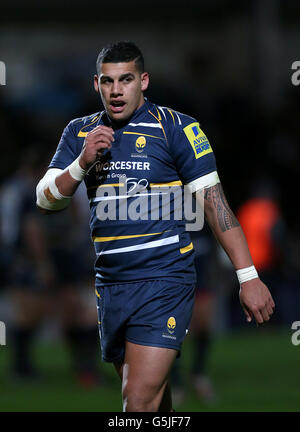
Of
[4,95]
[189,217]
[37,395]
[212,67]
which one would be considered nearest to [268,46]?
[212,67]

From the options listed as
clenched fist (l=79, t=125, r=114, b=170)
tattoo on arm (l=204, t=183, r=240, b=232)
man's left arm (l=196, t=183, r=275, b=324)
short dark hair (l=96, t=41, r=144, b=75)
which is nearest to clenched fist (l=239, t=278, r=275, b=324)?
man's left arm (l=196, t=183, r=275, b=324)

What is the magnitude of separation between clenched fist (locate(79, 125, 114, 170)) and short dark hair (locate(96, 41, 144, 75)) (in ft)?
1.25

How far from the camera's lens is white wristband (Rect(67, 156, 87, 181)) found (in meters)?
4.20

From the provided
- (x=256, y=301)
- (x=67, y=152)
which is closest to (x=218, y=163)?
(x=67, y=152)

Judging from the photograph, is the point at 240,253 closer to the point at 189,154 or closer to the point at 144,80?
the point at 189,154

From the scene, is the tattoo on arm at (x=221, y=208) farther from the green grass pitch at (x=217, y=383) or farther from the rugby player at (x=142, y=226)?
the green grass pitch at (x=217, y=383)

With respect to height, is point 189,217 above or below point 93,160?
below

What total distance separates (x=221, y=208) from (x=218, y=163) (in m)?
11.2

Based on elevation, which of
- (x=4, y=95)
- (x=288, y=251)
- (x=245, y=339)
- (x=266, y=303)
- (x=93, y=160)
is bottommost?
(x=245, y=339)

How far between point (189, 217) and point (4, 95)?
14039 mm

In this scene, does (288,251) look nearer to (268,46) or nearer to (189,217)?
(268,46)

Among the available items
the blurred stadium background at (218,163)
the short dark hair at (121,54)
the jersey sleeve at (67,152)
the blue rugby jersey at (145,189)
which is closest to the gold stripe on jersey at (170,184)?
the blue rugby jersey at (145,189)
